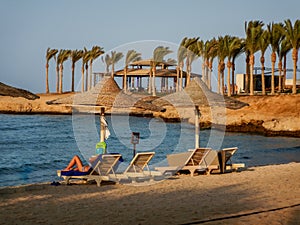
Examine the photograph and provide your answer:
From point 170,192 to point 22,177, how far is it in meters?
7.95

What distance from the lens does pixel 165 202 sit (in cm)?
952

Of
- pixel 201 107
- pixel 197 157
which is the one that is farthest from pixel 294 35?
pixel 197 157

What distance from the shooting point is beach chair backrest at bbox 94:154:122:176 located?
11.9 m

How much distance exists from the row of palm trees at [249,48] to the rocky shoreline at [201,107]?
170 inches

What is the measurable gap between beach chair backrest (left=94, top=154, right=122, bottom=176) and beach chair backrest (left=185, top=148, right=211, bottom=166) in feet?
8.07

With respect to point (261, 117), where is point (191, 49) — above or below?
above

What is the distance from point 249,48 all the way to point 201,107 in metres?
34.8

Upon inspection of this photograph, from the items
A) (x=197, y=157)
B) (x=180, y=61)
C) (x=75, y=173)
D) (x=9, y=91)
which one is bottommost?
(x=75, y=173)

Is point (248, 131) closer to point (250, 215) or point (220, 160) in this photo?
point (220, 160)

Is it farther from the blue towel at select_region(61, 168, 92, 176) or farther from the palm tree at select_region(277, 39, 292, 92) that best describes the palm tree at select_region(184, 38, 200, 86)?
the blue towel at select_region(61, 168, 92, 176)

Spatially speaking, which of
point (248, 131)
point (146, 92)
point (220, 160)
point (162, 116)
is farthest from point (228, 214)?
point (146, 92)

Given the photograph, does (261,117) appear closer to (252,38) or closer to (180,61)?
(252,38)

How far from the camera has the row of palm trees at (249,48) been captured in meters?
49.5

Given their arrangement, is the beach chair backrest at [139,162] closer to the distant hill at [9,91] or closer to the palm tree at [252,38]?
the distant hill at [9,91]
